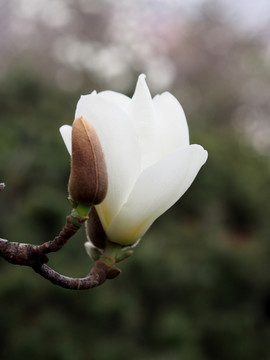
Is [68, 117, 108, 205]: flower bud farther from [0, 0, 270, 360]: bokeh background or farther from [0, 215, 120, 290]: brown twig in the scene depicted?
[0, 0, 270, 360]: bokeh background

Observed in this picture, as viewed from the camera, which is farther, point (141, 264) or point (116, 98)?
point (141, 264)

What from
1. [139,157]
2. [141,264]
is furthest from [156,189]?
[141,264]

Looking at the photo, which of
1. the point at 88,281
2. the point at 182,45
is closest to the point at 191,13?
the point at 182,45

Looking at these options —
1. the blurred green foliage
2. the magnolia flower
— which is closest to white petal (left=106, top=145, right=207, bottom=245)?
the magnolia flower

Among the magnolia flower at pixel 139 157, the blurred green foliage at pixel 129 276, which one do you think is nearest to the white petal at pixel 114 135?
the magnolia flower at pixel 139 157

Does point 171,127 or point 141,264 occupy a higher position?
point 171,127

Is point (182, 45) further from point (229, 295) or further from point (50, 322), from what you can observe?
point (50, 322)

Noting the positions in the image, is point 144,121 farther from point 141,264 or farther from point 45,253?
point 141,264
